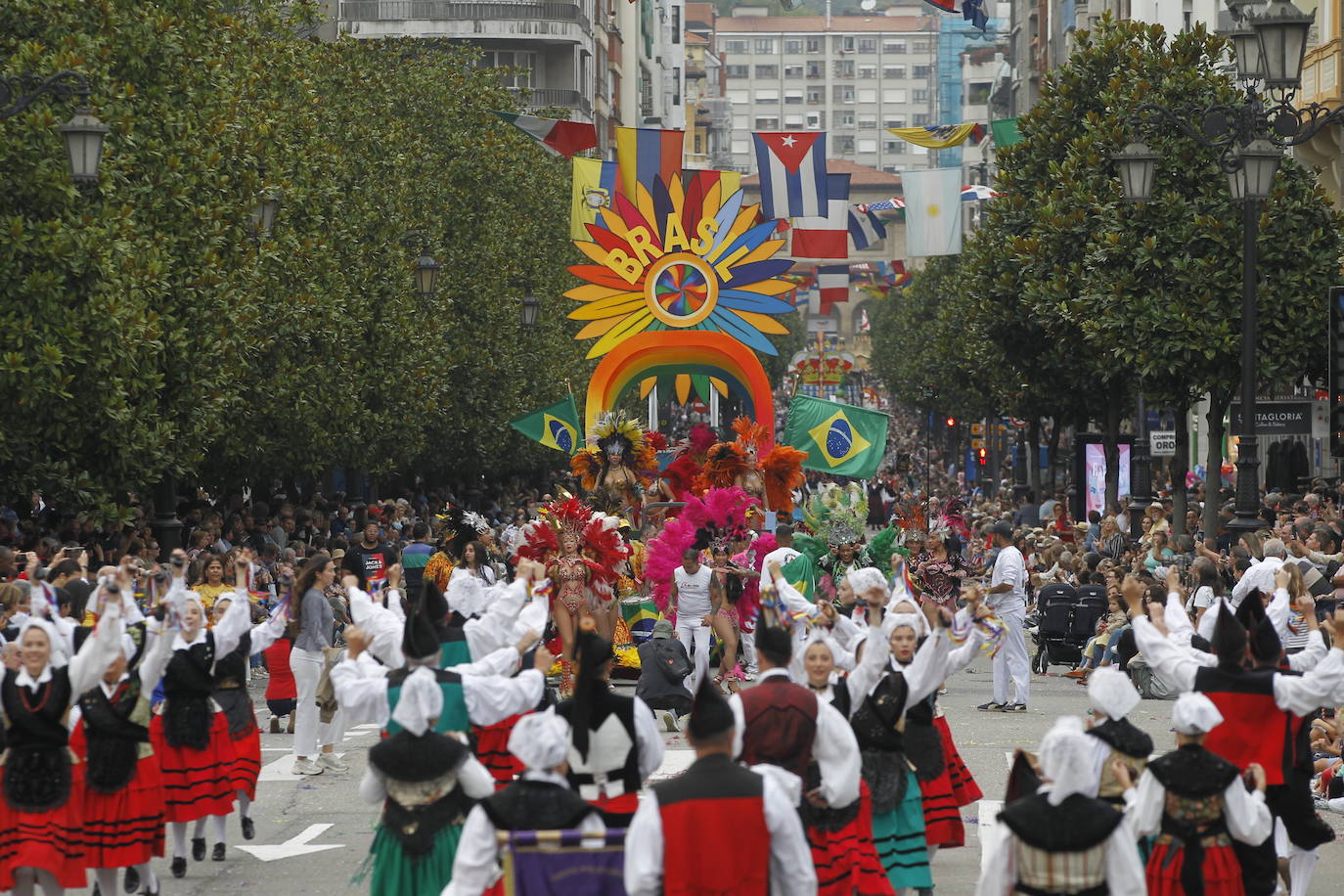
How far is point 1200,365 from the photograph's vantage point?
1136 inches

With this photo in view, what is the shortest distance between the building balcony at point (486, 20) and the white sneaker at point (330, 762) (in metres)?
59.5

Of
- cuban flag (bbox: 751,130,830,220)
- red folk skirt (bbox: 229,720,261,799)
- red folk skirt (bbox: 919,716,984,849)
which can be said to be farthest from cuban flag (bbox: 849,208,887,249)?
red folk skirt (bbox: 919,716,984,849)

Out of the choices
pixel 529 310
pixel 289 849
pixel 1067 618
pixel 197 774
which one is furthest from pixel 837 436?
pixel 197 774

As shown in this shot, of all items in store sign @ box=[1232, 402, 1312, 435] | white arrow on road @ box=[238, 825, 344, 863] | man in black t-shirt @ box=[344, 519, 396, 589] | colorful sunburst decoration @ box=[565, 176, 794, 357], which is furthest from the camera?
colorful sunburst decoration @ box=[565, 176, 794, 357]

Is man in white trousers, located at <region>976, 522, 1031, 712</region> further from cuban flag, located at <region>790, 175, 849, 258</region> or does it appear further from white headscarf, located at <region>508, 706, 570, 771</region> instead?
cuban flag, located at <region>790, 175, 849, 258</region>

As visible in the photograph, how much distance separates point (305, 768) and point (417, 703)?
25.5ft

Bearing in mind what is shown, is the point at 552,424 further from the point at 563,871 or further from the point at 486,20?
the point at 486,20

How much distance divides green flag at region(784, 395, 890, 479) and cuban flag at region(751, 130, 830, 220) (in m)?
7.75

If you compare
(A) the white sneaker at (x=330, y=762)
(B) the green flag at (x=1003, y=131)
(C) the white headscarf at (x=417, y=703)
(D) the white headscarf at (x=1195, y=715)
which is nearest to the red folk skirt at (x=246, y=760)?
(A) the white sneaker at (x=330, y=762)

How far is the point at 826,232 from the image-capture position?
36969 mm

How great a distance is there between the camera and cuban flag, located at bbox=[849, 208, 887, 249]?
5472cm

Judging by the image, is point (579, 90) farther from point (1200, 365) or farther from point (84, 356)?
point (84, 356)

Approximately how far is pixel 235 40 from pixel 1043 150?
12605 mm

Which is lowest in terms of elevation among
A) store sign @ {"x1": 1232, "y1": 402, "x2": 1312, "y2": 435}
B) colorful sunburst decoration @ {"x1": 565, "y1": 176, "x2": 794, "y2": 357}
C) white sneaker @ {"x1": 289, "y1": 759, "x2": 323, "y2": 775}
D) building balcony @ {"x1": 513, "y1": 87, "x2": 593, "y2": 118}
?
white sneaker @ {"x1": 289, "y1": 759, "x2": 323, "y2": 775}
